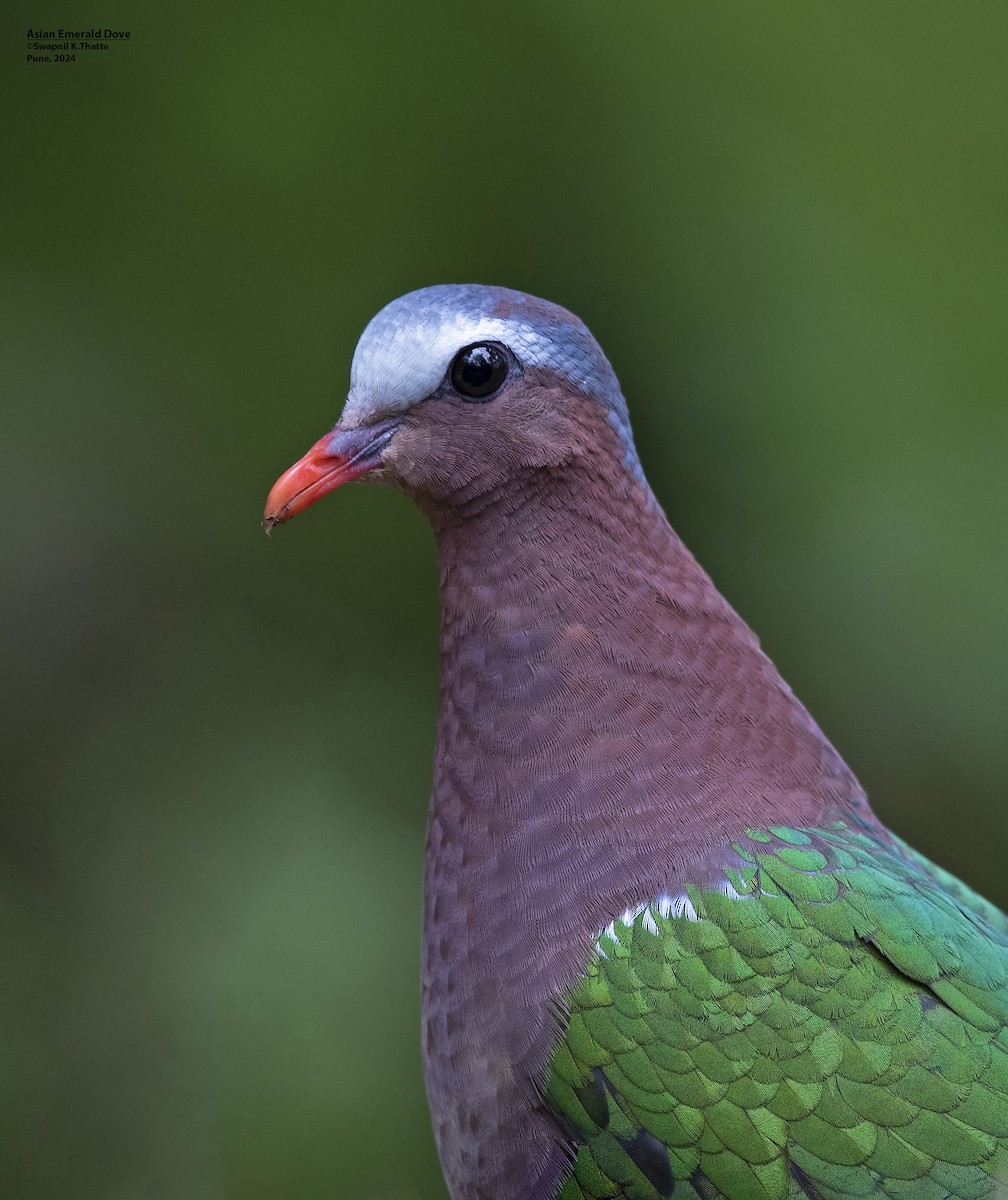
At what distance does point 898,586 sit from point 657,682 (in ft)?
4.17

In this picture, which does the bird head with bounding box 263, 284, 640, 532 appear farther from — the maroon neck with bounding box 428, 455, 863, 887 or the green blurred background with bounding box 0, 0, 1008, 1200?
the green blurred background with bounding box 0, 0, 1008, 1200

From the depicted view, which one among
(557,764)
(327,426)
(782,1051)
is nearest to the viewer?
(782,1051)

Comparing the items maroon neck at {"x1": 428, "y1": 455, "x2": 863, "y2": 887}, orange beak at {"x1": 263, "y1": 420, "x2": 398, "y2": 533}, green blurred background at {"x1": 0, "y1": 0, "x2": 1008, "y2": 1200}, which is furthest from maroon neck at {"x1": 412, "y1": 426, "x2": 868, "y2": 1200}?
green blurred background at {"x1": 0, "y1": 0, "x2": 1008, "y2": 1200}

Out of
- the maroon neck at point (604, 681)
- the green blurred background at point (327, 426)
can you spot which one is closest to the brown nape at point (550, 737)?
the maroon neck at point (604, 681)

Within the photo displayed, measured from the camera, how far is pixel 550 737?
1802 mm

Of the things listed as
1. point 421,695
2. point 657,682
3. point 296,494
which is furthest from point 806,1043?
point 421,695

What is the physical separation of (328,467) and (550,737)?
482 millimetres

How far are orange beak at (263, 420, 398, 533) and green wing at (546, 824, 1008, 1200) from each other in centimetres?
70

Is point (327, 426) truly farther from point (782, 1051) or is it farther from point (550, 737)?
point (782, 1051)

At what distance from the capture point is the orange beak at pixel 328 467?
6.03 feet

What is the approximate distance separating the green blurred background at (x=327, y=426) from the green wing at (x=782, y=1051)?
1.25m

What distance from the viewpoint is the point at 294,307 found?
9.60ft

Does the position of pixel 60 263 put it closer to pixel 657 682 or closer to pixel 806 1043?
pixel 657 682

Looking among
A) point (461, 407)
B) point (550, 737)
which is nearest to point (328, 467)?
point (461, 407)
